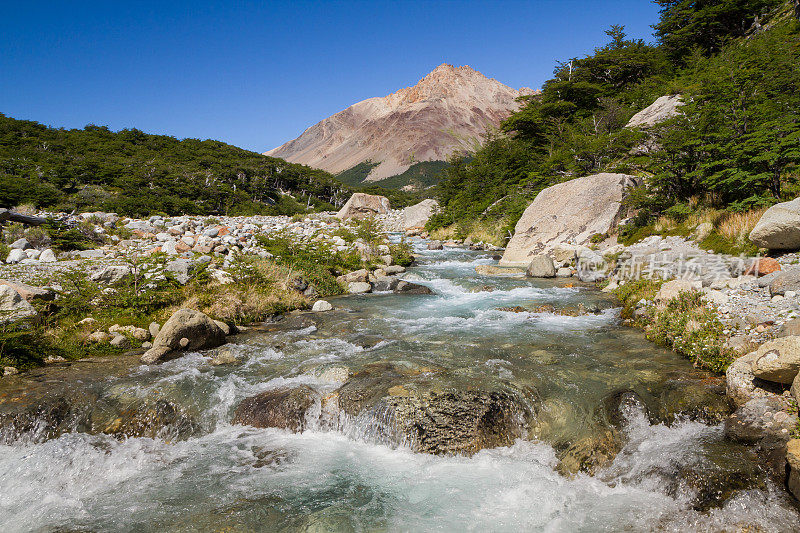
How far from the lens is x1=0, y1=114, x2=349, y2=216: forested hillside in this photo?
29.8 metres

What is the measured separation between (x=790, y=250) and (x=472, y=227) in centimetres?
2238

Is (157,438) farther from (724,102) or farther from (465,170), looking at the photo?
(465,170)

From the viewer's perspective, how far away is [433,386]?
6074 millimetres

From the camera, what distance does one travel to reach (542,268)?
1561cm

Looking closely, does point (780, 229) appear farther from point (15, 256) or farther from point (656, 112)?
point (15, 256)

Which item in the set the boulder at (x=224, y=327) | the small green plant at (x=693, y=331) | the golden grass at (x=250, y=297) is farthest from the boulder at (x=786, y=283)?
the boulder at (x=224, y=327)

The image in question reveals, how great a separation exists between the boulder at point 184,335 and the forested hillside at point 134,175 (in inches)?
1018

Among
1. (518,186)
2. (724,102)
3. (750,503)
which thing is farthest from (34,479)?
(518,186)

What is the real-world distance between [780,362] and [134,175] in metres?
49.7

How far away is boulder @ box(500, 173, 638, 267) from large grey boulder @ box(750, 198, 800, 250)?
30.7 feet

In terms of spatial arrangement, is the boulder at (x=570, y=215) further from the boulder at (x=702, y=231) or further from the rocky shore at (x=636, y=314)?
the boulder at (x=702, y=231)

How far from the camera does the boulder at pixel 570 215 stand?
17984 millimetres

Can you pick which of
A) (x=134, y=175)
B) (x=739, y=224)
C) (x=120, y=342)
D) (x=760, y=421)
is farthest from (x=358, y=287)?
(x=134, y=175)

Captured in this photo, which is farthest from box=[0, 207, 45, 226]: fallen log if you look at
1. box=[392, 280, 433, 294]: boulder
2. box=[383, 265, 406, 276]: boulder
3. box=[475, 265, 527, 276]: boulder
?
box=[475, 265, 527, 276]: boulder
